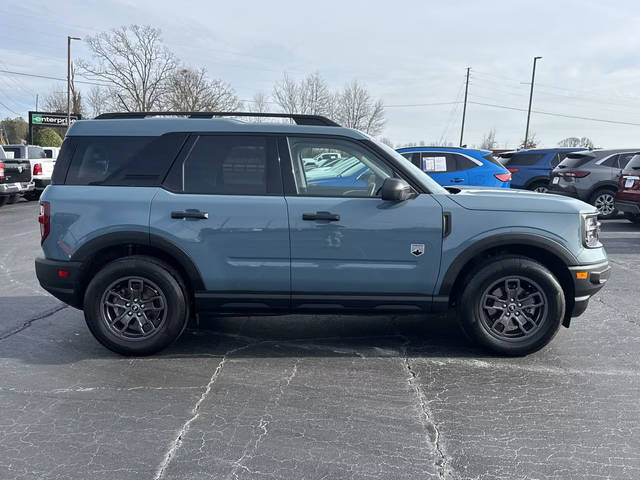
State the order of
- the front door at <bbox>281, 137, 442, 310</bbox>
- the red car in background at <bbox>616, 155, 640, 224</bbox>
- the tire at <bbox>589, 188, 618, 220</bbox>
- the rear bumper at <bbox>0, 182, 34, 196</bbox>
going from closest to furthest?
the front door at <bbox>281, 137, 442, 310</bbox>
the red car in background at <bbox>616, 155, 640, 224</bbox>
the tire at <bbox>589, 188, 618, 220</bbox>
the rear bumper at <bbox>0, 182, 34, 196</bbox>

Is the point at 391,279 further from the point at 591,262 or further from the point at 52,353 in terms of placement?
the point at 52,353

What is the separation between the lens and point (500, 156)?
16.2 metres

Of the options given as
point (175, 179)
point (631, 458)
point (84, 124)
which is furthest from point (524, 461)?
point (84, 124)

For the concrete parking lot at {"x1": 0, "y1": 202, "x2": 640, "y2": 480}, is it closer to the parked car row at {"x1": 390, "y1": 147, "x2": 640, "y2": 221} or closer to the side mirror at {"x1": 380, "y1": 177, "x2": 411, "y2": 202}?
the side mirror at {"x1": 380, "y1": 177, "x2": 411, "y2": 202}

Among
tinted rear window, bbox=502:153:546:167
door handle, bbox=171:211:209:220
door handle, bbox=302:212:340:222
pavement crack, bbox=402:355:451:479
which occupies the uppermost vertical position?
tinted rear window, bbox=502:153:546:167

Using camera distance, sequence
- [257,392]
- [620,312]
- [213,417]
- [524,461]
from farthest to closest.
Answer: [620,312] → [257,392] → [213,417] → [524,461]

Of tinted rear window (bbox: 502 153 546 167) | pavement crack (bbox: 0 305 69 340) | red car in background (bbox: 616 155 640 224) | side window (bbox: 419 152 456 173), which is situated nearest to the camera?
pavement crack (bbox: 0 305 69 340)

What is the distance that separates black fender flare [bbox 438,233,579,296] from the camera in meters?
4.23

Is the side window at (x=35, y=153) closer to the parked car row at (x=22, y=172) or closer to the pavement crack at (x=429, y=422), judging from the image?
the parked car row at (x=22, y=172)

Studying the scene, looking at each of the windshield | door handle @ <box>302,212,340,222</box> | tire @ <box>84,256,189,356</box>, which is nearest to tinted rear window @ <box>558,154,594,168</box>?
the windshield

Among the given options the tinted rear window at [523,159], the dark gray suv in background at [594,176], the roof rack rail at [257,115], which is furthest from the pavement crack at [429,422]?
the tinted rear window at [523,159]

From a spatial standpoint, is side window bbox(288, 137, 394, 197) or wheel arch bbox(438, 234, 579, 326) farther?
side window bbox(288, 137, 394, 197)

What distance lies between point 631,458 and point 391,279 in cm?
197

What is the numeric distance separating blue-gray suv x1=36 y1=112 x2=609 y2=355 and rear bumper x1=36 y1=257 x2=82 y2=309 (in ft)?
0.04
